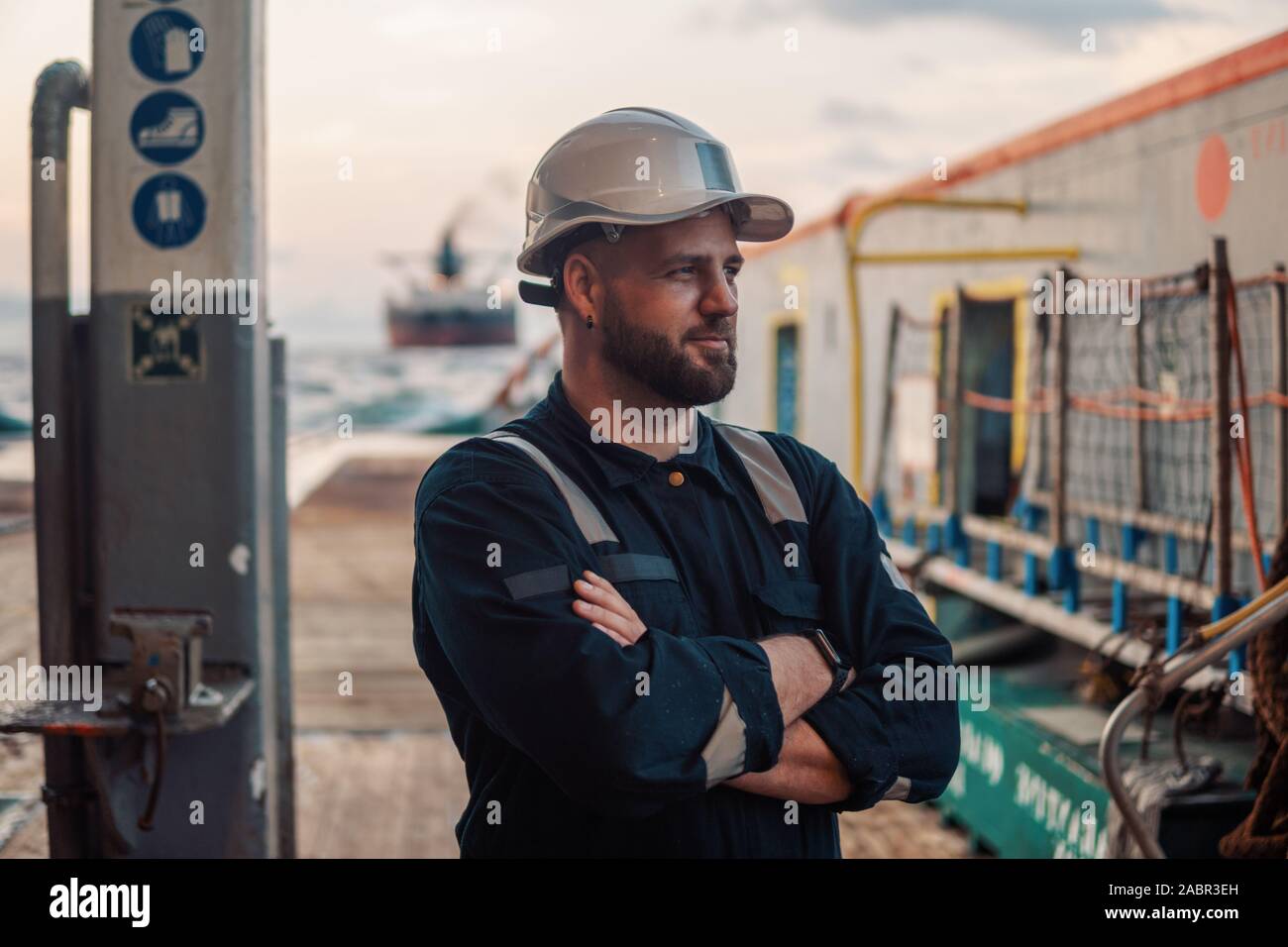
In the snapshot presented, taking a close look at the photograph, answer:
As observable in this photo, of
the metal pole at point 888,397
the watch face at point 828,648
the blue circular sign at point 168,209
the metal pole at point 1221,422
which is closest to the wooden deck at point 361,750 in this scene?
the blue circular sign at point 168,209

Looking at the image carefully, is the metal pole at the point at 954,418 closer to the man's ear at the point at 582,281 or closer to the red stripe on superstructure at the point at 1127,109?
the red stripe on superstructure at the point at 1127,109

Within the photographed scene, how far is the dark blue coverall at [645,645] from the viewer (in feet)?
6.54

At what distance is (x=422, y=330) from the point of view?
70.2m

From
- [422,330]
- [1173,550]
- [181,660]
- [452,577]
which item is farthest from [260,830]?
[422,330]

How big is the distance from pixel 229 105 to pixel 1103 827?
367cm

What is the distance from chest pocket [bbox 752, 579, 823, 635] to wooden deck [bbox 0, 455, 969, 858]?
9.48 feet

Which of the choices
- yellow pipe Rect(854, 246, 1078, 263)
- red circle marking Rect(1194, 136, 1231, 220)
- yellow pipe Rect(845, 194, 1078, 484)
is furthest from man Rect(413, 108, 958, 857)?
yellow pipe Rect(854, 246, 1078, 263)

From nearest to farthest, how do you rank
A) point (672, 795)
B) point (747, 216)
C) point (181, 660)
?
point (672, 795)
point (747, 216)
point (181, 660)

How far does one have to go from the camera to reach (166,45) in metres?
3.07

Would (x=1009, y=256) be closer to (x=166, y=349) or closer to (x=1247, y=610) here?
(x=1247, y=610)

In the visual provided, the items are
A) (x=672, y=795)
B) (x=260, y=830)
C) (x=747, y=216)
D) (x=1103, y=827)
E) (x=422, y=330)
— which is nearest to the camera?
(x=672, y=795)

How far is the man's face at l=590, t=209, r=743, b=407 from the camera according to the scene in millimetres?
2238

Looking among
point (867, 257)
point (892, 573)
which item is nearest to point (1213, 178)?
point (867, 257)
